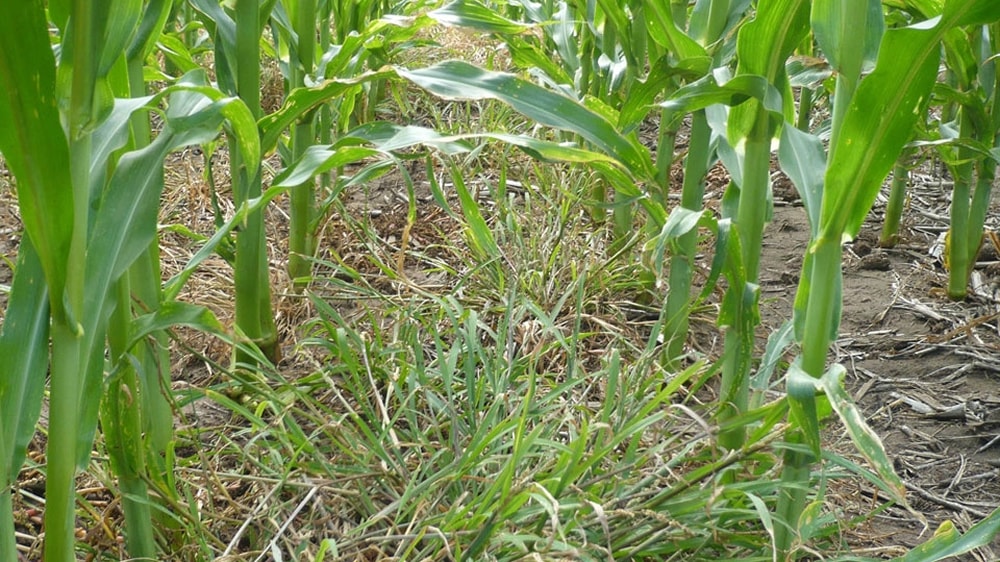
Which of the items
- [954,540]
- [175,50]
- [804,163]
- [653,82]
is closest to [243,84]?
[175,50]

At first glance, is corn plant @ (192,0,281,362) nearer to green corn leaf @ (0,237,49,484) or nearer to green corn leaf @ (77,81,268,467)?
green corn leaf @ (77,81,268,467)

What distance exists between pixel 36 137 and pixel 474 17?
30.7 inches

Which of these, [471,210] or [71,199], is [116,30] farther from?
[471,210]

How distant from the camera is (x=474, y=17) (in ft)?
4.60

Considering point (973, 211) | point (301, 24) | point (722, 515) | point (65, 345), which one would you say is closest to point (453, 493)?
point (722, 515)

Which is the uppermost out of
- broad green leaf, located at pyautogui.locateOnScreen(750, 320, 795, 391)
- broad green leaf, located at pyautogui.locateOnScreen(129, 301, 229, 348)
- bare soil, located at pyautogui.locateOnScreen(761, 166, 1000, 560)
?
broad green leaf, located at pyautogui.locateOnScreen(129, 301, 229, 348)

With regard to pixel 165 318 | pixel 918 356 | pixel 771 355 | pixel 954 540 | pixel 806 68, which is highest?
pixel 806 68

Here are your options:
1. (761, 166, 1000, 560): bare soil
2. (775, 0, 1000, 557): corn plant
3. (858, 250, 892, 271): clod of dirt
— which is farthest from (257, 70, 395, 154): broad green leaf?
(858, 250, 892, 271): clod of dirt

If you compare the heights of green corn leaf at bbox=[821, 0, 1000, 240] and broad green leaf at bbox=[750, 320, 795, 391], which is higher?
green corn leaf at bbox=[821, 0, 1000, 240]

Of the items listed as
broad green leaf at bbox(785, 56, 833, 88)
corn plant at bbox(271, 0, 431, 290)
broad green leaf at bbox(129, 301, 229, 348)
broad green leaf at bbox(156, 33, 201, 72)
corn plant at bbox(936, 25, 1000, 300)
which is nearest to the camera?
broad green leaf at bbox(129, 301, 229, 348)

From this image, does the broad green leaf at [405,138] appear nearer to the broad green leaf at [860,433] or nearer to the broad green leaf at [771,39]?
the broad green leaf at [771,39]

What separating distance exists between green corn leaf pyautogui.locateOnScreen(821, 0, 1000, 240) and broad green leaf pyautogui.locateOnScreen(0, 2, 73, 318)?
716mm

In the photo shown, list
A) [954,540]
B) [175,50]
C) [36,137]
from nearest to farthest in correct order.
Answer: [36,137]
[954,540]
[175,50]

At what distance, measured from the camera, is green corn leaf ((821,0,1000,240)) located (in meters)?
0.89
